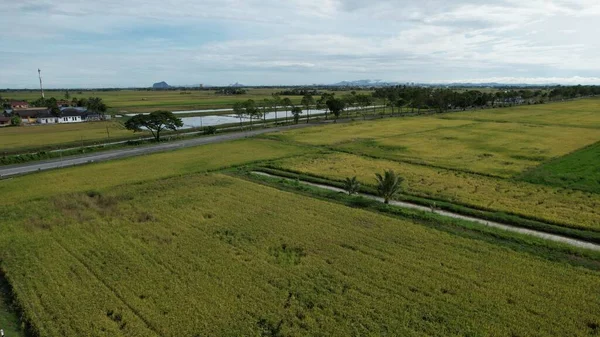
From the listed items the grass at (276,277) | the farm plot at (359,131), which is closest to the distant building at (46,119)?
the farm plot at (359,131)

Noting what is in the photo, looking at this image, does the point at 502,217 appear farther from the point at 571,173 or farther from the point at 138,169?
the point at 138,169

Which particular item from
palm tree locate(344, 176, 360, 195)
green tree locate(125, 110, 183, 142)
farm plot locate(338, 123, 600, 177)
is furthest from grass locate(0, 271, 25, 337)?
green tree locate(125, 110, 183, 142)

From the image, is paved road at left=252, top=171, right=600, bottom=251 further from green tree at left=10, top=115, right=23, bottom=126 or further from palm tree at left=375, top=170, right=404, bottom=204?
green tree at left=10, top=115, right=23, bottom=126

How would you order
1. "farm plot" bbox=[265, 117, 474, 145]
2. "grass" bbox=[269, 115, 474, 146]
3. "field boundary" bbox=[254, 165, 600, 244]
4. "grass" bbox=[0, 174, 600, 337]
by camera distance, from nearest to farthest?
"grass" bbox=[0, 174, 600, 337]
"field boundary" bbox=[254, 165, 600, 244]
"grass" bbox=[269, 115, 474, 146]
"farm plot" bbox=[265, 117, 474, 145]

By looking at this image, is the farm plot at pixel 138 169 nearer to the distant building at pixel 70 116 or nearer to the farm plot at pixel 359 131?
the farm plot at pixel 359 131

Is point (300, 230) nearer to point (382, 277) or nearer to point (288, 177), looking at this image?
point (382, 277)

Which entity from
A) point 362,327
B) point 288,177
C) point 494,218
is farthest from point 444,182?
point 362,327
